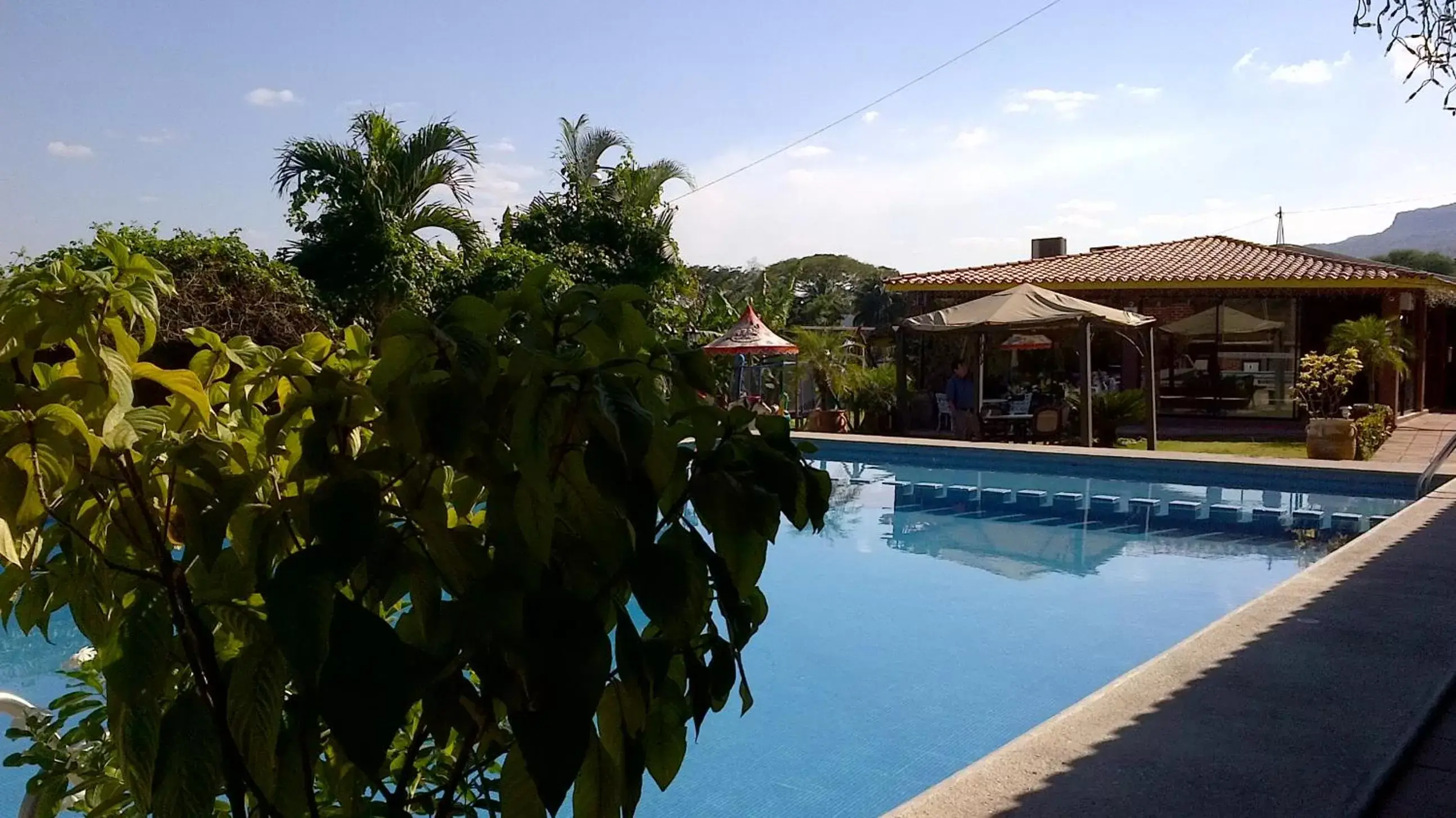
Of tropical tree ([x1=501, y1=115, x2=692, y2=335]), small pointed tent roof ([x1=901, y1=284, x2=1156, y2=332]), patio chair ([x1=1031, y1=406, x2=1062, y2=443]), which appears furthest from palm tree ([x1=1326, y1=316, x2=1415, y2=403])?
tropical tree ([x1=501, y1=115, x2=692, y2=335])

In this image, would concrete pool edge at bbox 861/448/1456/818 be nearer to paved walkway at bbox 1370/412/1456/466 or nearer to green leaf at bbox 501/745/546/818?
green leaf at bbox 501/745/546/818

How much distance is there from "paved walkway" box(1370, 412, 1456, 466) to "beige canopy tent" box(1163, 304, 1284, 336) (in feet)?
9.64

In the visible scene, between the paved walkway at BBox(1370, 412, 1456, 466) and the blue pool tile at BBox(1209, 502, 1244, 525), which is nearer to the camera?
the blue pool tile at BBox(1209, 502, 1244, 525)

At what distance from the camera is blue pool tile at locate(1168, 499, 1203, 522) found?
1220 centimetres

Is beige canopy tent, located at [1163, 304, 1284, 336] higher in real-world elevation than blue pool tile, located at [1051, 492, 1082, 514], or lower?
higher

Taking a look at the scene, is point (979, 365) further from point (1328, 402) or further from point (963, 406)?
point (1328, 402)

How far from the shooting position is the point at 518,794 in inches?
45.4

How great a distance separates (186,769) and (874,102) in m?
23.4

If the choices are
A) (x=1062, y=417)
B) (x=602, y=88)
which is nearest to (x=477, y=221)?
(x=602, y=88)

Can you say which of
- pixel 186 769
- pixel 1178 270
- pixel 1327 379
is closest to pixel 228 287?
pixel 186 769

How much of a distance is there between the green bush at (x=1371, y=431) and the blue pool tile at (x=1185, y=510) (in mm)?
3200

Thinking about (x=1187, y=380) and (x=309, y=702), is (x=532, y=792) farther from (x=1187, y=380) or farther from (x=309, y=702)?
(x=1187, y=380)

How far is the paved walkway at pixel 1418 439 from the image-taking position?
568 inches

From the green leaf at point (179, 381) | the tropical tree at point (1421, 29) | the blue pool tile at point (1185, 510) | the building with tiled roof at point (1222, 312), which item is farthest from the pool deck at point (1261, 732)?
the building with tiled roof at point (1222, 312)
